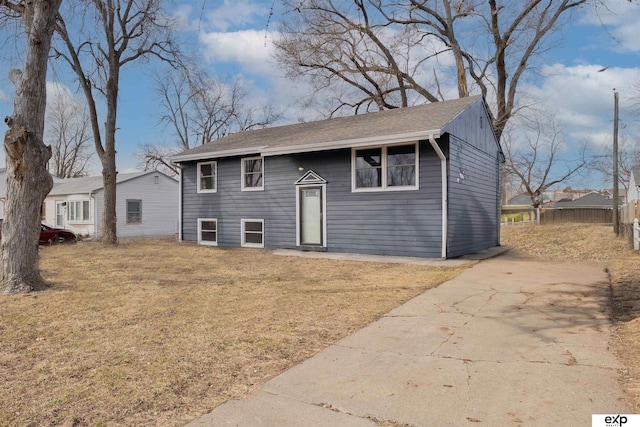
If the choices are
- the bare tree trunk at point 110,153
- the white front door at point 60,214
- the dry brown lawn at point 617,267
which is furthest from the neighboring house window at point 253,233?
the white front door at point 60,214

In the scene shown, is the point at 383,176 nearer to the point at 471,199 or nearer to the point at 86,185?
the point at 471,199

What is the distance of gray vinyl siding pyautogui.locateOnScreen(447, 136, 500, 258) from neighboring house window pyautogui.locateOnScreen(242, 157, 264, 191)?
244 inches

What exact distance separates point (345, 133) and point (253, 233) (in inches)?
185

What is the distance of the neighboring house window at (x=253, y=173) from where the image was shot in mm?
13847

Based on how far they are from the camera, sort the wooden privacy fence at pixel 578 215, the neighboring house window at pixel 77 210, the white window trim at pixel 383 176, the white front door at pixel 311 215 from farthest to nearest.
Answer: the wooden privacy fence at pixel 578 215, the neighboring house window at pixel 77 210, the white front door at pixel 311 215, the white window trim at pixel 383 176

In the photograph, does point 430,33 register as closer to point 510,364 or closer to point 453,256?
point 453,256

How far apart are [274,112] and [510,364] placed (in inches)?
1296

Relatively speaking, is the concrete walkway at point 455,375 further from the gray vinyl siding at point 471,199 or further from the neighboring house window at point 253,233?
the neighboring house window at point 253,233

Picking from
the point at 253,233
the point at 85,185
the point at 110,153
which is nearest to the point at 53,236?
the point at 110,153

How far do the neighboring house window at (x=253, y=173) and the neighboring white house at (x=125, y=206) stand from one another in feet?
36.5

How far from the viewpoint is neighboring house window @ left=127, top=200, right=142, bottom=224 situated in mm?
22812

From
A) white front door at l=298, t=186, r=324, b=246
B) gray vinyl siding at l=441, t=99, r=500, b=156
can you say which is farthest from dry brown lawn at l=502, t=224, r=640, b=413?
white front door at l=298, t=186, r=324, b=246

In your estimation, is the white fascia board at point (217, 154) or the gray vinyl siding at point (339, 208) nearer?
the gray vinyl siding at point (339, 208)

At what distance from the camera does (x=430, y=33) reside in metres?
23.1
